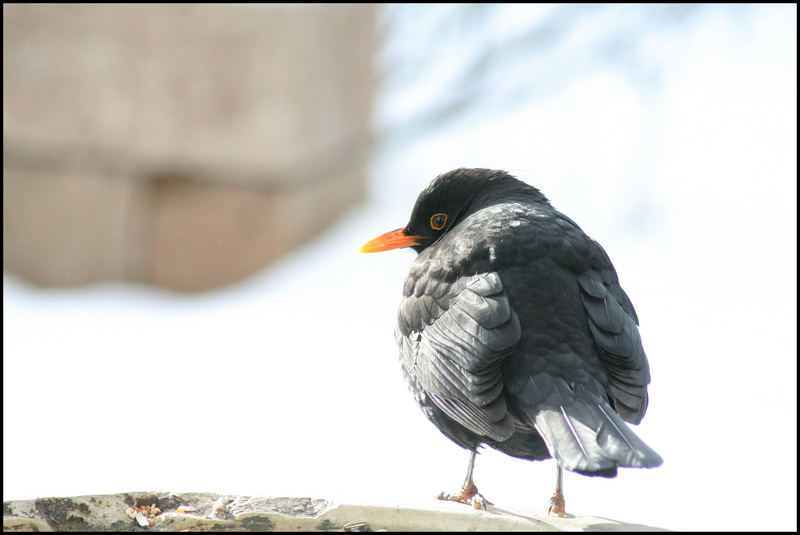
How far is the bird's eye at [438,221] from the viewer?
3932 millimetres

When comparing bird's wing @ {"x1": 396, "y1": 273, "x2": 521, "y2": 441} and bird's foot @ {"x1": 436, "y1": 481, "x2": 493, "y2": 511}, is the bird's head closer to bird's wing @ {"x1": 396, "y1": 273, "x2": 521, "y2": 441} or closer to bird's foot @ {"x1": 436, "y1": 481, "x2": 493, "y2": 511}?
bird's wing @ {"x1": 396, "y1": 273, "x2": 521, "y2": 441}

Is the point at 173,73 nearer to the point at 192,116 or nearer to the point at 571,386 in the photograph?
the point at 192,116

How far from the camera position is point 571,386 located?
9.50ft

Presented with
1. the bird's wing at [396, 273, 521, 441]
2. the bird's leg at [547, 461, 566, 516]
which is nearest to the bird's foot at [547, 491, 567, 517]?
the bird's leg at [547, 461, 566, 516]

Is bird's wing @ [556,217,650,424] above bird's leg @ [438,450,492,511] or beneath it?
above

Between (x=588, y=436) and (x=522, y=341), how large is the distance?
0.51m

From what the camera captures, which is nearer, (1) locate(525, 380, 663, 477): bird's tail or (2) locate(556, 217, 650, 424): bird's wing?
(1) locate(525, 380, 663, 477): bird's tail

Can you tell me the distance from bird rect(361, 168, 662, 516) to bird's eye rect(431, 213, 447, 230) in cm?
37

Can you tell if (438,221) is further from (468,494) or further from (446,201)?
(468,494)

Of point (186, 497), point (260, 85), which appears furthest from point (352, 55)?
point (186, 497)

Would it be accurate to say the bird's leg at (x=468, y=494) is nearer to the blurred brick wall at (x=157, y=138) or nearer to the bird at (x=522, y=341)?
the bird at (x=522, y=341)

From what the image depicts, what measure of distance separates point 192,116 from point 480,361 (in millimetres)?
7387

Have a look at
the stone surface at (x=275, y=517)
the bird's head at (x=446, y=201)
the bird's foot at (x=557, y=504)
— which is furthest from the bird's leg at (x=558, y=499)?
the bird's head at (x=446, y=201)

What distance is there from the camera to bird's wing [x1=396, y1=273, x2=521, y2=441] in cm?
292
